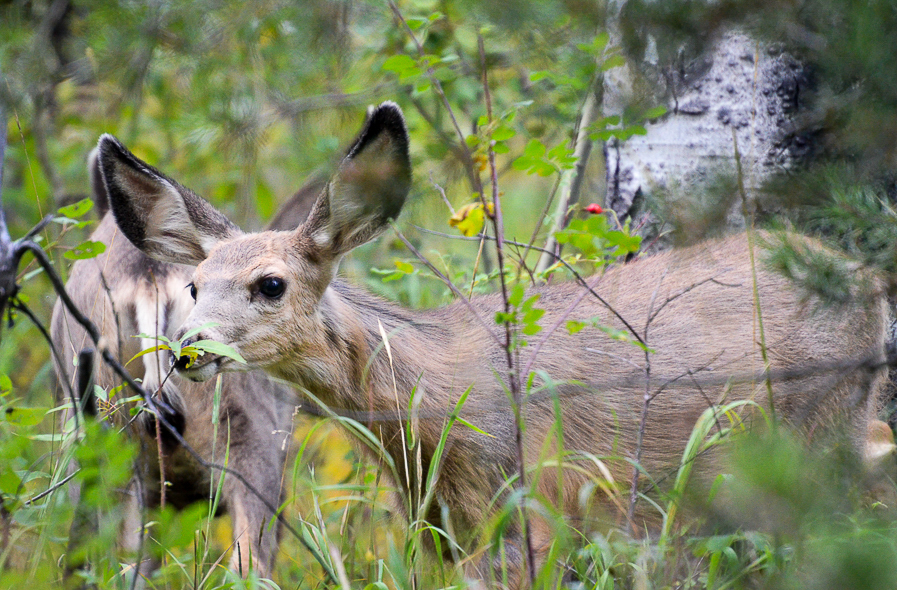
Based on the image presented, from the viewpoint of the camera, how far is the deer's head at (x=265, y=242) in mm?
3566

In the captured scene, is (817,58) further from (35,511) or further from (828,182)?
(35,511)

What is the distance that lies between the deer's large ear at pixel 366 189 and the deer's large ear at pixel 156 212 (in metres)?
0.59

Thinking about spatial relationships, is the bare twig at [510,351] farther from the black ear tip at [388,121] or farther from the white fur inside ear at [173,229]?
the white fur inside ear at [173,229]

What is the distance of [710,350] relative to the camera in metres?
3.93

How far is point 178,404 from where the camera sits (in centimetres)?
411

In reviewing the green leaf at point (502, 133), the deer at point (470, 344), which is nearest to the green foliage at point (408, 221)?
the green leaf at point (502, 133)

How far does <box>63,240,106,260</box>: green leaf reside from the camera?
3242mm

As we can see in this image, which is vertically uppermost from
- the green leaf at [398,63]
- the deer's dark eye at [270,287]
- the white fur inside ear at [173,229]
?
the green leaf at [398,63]

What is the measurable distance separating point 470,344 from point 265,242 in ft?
3.55

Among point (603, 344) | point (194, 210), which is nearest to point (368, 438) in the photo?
point (603, 344)

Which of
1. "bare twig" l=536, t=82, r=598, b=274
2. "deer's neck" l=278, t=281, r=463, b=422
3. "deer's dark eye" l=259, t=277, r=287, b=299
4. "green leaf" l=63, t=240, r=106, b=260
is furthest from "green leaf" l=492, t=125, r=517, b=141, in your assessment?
"green leaf" l=63, t=240, r=106, b=260

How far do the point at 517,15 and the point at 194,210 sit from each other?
7.26ft

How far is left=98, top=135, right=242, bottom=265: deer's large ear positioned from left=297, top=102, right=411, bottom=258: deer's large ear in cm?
59

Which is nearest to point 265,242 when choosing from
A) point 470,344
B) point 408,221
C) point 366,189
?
point 366,189
